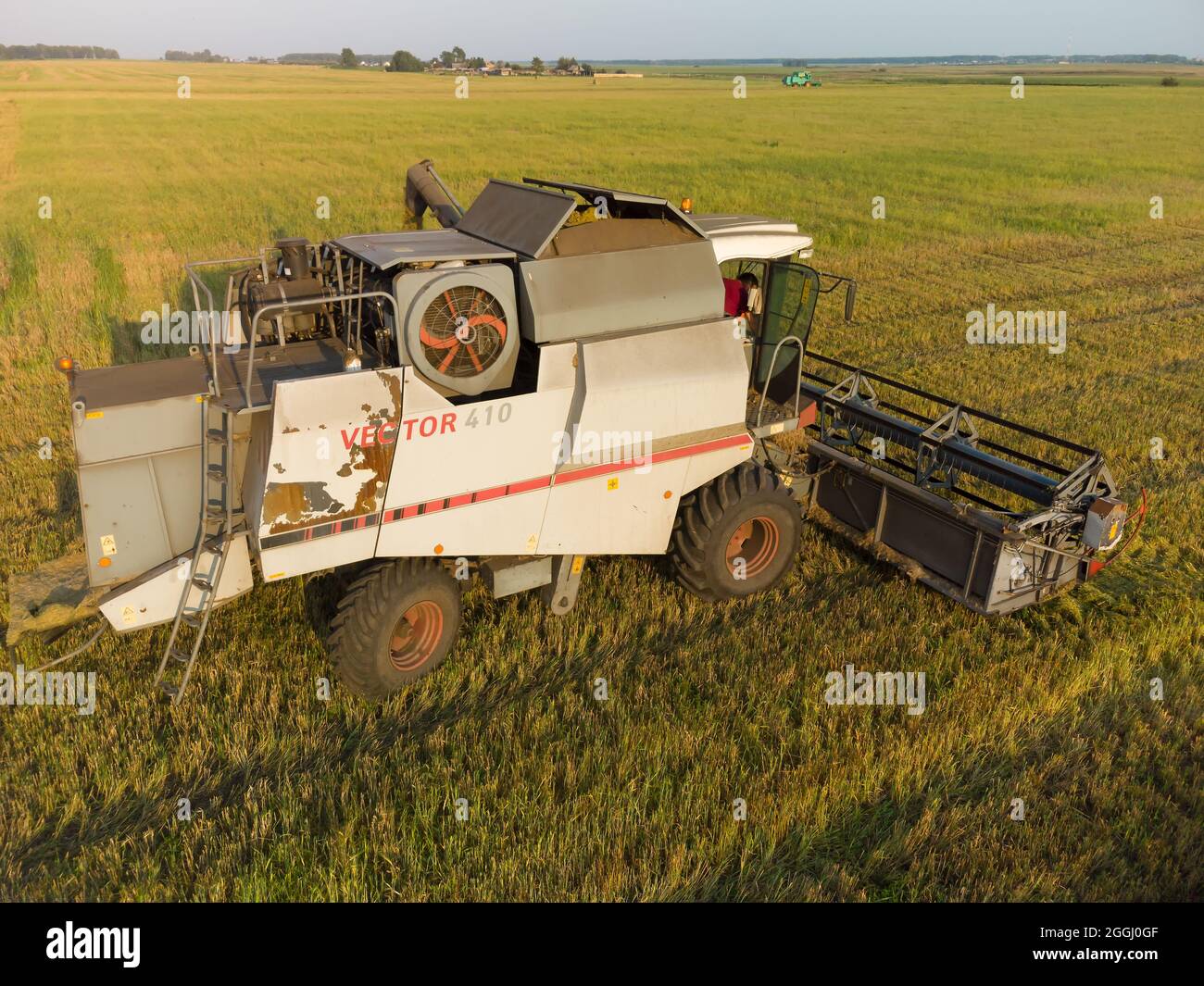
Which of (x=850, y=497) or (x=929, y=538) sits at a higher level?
(x=850, y=497)

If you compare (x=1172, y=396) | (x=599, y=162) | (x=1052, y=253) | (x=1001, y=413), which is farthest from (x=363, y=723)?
(x=599, y=162)

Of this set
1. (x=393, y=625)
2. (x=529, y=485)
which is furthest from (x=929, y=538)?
(x=393, y=625)

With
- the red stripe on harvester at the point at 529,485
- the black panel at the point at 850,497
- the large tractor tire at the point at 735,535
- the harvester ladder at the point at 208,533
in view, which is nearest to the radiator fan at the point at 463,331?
the red stripe on harvester at the point at 529,485

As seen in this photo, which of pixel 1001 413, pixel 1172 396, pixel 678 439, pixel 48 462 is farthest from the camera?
pixel 1172 396

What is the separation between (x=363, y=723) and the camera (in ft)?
18.5

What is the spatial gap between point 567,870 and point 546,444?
249 centimetres

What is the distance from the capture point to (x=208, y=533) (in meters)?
5.54

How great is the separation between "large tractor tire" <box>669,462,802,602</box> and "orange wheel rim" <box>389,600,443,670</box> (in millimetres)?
1840

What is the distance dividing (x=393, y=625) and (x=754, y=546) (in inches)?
112

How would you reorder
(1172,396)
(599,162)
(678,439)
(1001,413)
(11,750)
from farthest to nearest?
1. (599,162)
2. (1172,396)
3. (1001,413)
4. (678,439)
5. (11,750)

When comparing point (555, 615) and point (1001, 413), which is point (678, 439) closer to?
point (555, 615)

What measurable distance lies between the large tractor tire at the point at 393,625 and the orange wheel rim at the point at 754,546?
214 centimetres

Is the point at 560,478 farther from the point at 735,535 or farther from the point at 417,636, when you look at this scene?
the point at 735,535

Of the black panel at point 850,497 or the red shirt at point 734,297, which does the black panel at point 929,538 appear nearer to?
the black panel at point 850,497
